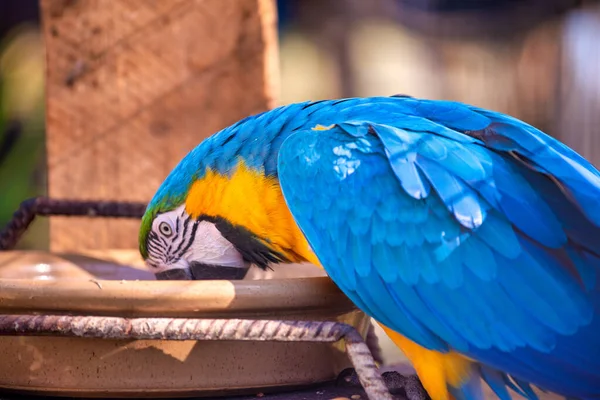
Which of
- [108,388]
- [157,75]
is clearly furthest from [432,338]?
[157,75]

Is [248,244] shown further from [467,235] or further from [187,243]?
[467,235]

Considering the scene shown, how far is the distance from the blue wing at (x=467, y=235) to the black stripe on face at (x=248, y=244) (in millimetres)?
238

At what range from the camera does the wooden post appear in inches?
75.3

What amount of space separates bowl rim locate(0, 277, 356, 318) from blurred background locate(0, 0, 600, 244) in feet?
9.90

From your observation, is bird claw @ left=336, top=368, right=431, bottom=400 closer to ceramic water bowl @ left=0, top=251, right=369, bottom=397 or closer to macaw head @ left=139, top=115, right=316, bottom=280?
ceramic water bowl @ left=0, top=251, right=369, bottom=397

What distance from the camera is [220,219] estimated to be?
1.40 metres

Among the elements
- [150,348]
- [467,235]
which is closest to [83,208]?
[150,348]

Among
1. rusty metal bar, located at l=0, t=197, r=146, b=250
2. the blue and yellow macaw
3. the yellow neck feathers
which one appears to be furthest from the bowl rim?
rusty metal bar, located at l=0, t=197, r=146, b=250

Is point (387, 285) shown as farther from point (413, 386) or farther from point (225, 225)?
point (225, 225)

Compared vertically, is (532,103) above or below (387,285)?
below

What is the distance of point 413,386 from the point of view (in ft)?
3.64

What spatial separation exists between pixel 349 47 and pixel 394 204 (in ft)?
11.5

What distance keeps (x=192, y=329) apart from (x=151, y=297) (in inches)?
3.6

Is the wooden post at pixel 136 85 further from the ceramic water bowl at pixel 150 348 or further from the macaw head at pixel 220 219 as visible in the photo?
the ceramic water bowl at pixel 150 348
